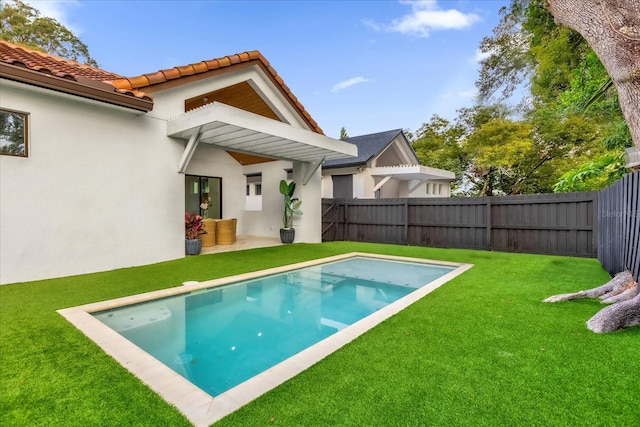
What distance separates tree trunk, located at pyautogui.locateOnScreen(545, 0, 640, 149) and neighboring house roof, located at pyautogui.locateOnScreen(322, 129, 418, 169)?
12505mm

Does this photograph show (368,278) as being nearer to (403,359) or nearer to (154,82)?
(403,359)

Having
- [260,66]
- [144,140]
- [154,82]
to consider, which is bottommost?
[144,140]

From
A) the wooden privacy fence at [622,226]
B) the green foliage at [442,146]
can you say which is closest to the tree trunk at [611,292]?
the wooden privacy fence at [622,226]

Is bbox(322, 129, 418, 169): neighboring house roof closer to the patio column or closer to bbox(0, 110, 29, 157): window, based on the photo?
the patio column

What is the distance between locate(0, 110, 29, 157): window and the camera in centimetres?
595

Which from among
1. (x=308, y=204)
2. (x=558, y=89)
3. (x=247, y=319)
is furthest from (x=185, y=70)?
(x=558, y=89)

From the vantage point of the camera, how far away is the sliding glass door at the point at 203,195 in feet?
42.5

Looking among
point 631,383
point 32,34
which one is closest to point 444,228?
point 631,383

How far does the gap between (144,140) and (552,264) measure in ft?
35.7

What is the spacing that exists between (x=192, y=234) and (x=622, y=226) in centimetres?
1004

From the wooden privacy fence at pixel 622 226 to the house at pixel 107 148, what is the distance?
7.03 meters

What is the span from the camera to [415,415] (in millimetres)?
2217

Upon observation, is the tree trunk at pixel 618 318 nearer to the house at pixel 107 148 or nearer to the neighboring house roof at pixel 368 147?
the house at pixel 107 148

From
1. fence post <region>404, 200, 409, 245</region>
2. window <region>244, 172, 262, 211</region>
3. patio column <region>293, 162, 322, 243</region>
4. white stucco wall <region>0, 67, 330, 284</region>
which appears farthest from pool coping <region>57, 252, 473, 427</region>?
window <region>244, 172, 262, 211</region>
